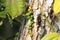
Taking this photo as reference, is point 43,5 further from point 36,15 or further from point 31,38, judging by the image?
point 31,38

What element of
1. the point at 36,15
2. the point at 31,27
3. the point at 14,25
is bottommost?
the point at 14,25

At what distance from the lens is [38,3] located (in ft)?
4.04

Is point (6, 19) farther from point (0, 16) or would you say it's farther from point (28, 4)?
point (28, 4)

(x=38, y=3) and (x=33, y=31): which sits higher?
(x=38, y=3)

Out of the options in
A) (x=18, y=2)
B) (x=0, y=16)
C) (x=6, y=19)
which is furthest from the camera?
(x=6, y=19)

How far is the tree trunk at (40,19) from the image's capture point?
3.49 feet

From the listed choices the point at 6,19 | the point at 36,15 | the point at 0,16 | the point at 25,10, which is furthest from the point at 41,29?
the point at 6,19

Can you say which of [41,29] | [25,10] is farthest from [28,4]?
[41,29]

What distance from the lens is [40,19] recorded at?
1.17 metres

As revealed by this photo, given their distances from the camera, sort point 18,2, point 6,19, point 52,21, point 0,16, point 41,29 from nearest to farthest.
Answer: point 52,21
point 41,29
point 18,2
point 0,16
point 6,19

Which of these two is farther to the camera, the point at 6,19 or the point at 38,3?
the point at 6,19

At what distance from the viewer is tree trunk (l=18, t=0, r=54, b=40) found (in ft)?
3.49

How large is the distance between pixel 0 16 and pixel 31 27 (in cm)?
36

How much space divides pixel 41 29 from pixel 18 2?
270 mm
